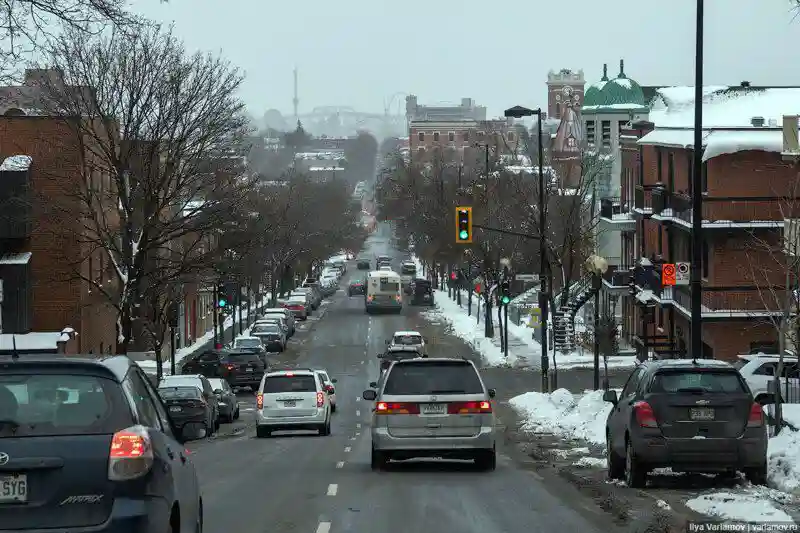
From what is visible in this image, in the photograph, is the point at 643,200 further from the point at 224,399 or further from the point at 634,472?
the point at 634,472

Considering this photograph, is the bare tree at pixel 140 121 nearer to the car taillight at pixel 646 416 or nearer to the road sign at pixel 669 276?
the road sign at pixel 669 276

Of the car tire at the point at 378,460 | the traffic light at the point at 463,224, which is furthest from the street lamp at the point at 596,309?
the car tire at the point at 378,460

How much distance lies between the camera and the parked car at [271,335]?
70.6m

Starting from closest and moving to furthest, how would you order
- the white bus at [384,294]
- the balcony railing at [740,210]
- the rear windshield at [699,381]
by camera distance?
the rear windshield at [699,381] < the balcony railing at [740,210] < the white bus at [384,294]

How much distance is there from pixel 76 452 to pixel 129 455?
1.01 feet

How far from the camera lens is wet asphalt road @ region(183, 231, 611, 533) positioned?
13.7m

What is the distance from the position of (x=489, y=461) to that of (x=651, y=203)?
139 ft

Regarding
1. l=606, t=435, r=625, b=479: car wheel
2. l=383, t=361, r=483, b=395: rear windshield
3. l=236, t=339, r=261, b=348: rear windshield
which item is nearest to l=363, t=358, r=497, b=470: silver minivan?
l=383, t=361, r=483, b=395: rear windshield

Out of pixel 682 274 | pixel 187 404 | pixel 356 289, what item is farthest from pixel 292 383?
pixel 356 289

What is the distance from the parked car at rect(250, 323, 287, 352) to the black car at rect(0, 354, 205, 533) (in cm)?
6175

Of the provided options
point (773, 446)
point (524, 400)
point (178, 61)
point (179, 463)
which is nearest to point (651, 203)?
point (524, 400)

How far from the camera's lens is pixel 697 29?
1000 inches

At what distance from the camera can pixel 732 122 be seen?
5434cm

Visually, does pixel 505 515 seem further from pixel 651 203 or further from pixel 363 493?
pixel 651 203
